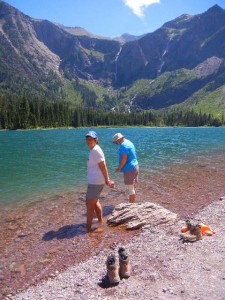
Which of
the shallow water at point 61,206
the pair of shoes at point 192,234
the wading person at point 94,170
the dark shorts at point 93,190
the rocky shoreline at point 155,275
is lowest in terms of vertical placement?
the shallow water at point 61,206

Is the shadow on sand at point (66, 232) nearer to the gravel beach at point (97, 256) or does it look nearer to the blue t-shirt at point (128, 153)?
the gravel beach at point (97, 256)

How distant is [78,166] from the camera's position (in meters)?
39.9

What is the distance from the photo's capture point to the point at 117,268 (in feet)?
32.9

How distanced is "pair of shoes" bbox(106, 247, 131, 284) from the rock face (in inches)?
204

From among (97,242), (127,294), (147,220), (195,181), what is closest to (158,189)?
(195,181)

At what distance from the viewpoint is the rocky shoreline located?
30.0 feet

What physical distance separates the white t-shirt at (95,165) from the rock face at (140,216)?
9.54 feet

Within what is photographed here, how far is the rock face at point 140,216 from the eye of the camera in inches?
616

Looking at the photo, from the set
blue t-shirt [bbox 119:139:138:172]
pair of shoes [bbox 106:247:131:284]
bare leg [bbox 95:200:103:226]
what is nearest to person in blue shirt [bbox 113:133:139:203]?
blue t-shirt [bbox 119:139:138:172]

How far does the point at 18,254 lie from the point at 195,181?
770 inches

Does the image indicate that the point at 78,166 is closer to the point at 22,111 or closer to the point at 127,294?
the point at 127,294

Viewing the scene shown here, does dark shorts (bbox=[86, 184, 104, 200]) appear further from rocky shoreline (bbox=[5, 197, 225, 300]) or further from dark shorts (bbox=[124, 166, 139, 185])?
dark shorts (bbox=[124, 166, 139, 185])

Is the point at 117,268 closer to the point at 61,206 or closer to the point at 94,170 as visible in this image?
the point at 94,170

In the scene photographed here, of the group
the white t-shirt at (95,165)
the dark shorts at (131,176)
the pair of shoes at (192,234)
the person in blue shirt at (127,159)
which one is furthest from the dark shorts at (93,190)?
the pair of shoes at (192,234)
